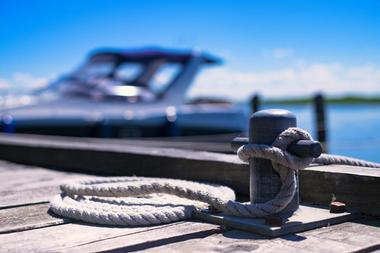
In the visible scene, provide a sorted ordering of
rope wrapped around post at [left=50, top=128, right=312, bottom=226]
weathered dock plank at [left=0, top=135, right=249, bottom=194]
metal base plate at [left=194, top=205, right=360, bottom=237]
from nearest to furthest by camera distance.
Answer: metal base plate at [left=194, top=205, right=360, bottom=237], rope wrapped around post at [left=50, top=128, right=312, bottom=226], weathered dock plank at [left=0, top=135, right=249, bottom=194]

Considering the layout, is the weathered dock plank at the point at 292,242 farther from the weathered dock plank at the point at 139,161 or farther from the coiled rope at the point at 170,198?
the weathered dock plank at the point at 139,161

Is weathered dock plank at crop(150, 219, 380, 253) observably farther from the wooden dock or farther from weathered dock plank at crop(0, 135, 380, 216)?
weathered dock plank at crop(0, 135, 380, 216)

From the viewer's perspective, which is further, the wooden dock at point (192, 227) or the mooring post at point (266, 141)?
the mooring post at point (266, 141)

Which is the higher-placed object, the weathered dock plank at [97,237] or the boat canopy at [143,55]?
the boat canopy at [143,55]

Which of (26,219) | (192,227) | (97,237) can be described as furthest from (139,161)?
(97,237)

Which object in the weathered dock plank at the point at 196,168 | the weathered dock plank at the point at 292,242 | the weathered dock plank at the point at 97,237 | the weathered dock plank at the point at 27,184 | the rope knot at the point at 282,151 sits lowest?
the weathered dock plank at the point at 292,242

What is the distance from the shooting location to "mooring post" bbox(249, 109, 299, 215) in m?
2.55

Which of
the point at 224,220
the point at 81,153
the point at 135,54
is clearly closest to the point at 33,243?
the point at 224,220

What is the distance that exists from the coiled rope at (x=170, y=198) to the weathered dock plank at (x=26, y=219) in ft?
0.26

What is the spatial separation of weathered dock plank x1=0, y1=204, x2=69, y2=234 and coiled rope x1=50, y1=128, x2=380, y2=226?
0.08 metres

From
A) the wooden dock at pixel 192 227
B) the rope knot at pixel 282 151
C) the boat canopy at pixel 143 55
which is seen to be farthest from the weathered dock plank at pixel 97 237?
the boat canopy at pixel 143 55

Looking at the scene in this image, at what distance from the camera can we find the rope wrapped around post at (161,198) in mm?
2471

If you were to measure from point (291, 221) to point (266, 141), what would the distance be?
0.40 metres

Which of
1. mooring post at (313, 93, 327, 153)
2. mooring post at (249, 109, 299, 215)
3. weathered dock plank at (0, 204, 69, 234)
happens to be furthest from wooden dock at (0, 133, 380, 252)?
mooring post at (313, 93, 327, 153)
